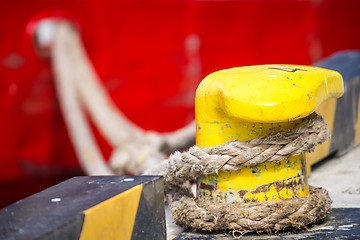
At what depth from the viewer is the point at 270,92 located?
130cm

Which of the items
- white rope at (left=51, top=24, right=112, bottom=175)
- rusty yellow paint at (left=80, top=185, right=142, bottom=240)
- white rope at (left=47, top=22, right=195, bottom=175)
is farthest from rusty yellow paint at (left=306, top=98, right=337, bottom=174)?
white rope at (left=51, top=24, right=112, bottom=175)

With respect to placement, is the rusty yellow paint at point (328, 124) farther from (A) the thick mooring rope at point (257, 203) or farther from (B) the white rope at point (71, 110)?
(B) the white rope at point (71, 110)

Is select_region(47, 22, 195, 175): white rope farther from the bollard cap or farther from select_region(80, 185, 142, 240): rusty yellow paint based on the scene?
select_region(80, 185, 142, 240): rusty yellow paint

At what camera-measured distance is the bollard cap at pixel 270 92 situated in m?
1.28

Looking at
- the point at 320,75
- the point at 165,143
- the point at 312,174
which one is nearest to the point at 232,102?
the point at 320,75

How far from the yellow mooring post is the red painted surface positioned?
6.05 ft

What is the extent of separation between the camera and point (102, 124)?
309 centimetres

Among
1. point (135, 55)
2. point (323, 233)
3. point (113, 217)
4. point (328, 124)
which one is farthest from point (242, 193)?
point (135, 55)

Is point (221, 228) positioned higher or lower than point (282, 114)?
lower

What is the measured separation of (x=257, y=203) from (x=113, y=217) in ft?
1.48

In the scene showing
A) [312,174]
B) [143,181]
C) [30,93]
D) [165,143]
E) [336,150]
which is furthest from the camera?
[30,93]

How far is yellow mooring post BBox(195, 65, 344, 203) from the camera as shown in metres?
1.29

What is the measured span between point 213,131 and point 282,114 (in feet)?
0.72

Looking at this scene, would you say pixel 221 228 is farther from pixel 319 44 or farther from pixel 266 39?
pixel 319 44
